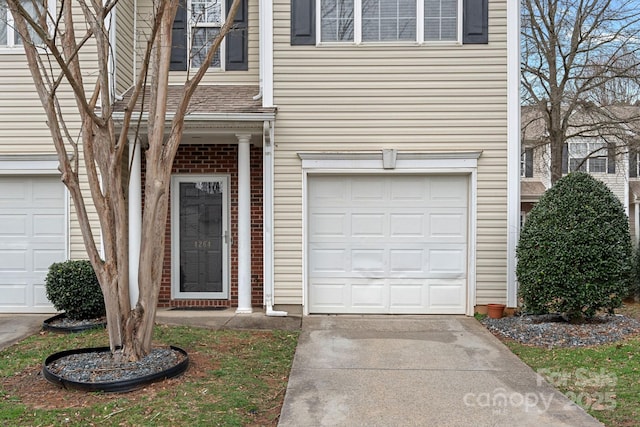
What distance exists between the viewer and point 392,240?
306 inches

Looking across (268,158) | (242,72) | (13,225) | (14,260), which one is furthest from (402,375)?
(13,225)

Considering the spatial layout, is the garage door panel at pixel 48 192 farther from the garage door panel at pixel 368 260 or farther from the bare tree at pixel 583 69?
the bare tree at pixel 583 69

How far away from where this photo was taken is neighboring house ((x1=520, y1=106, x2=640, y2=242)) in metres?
15.5

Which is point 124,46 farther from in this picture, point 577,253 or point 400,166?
point 577,253

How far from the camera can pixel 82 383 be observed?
435cm

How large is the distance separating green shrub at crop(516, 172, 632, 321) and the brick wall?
160 inches

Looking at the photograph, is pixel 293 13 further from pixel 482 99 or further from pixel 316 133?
Result: pixel 482 99

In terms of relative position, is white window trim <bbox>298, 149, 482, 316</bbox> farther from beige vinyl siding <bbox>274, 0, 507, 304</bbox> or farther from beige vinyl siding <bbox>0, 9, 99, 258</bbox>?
beige vinyl siding <bbox>0, 9, 99, 258</bbox>

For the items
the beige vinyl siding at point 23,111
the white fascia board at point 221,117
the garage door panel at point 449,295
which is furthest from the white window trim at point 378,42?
the garage door panel at point 449,295

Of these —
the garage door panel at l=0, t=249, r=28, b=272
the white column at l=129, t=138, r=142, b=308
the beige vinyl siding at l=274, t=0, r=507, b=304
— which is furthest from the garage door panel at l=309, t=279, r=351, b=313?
the garage door panel at l=0, t=249, r=28, b=272

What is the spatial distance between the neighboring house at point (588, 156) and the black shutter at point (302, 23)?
31.8 feet

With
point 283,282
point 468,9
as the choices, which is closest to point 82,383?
point 283,282

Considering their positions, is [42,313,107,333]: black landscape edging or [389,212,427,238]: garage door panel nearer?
[42,313,107,333]: black landscape edging

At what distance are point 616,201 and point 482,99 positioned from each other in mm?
2307
